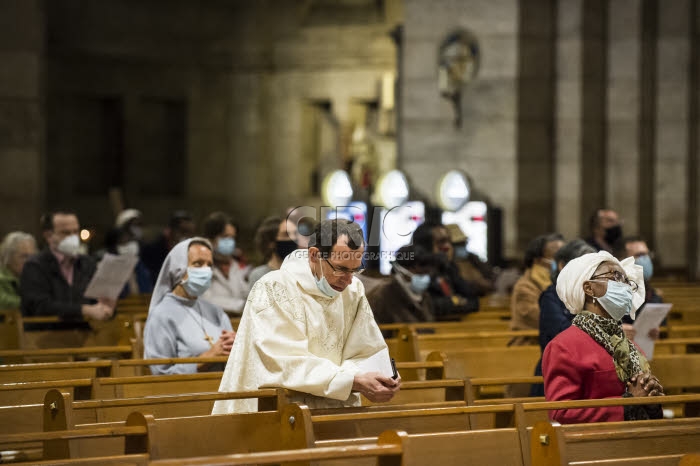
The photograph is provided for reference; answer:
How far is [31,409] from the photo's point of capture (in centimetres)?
564


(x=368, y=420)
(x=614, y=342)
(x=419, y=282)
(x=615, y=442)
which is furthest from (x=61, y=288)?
(x=615, y=442)

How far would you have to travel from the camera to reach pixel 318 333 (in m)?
4.97

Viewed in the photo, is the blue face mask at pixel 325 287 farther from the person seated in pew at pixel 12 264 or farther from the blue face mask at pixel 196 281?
the person seated in pew at pixel 12 264

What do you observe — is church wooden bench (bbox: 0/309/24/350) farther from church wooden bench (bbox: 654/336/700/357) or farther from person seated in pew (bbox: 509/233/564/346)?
church wooden bench (bbox: 654/336/700/357)

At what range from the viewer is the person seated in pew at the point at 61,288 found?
28.7 feet

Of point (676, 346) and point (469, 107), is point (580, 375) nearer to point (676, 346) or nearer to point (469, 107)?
point (676, 346)

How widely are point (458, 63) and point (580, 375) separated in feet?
40.0

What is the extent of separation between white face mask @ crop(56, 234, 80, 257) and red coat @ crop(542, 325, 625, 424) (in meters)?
4.94

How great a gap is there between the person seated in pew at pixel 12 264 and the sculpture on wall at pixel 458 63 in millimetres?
8328

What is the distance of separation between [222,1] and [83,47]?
2963 millimetres

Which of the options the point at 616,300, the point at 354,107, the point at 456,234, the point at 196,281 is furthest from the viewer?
the point at 354,107

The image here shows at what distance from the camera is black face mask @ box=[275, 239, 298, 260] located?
328 inches

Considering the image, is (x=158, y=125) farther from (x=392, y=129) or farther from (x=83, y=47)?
(x=392, y=129)

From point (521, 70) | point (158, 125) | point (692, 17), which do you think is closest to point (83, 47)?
point (158, 125)
